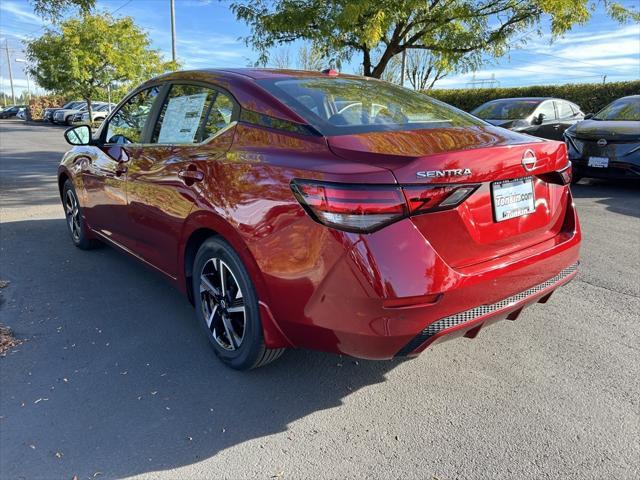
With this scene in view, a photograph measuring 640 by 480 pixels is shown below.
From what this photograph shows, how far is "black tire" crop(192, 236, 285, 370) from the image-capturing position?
261cm

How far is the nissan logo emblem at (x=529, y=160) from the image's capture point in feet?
8.05

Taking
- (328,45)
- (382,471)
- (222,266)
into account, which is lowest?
(382,471)

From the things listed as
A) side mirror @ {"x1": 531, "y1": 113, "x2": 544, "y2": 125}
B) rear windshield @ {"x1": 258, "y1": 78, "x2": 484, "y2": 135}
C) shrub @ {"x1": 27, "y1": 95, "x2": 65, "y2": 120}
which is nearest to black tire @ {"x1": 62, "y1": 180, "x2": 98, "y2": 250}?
rear windshield @ {"x1": 258, "y1": 78, "x2": 484, "y2": 135}

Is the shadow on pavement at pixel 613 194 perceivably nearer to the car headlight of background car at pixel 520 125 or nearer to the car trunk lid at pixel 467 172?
the car headlight of background car at pixel 520 125

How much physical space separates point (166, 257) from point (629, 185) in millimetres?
8507

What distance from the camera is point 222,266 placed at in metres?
2.79

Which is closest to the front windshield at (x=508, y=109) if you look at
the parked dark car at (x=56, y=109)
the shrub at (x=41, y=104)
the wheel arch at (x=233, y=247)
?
the wheel arch at (x=233, y=247)

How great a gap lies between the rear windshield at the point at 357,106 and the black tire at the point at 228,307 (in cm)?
84

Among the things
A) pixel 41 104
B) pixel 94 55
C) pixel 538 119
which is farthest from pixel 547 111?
pixel 41 104

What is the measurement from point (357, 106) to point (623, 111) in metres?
8.08

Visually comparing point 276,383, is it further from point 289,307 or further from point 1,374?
point 1,374

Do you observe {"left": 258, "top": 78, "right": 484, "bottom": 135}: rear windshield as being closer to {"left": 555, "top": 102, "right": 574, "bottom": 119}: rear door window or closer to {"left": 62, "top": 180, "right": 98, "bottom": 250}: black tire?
{"left": 62, "top": 180, "right": 98, "bottom": 250}: black tire

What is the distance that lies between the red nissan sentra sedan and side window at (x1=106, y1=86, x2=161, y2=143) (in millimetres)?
397

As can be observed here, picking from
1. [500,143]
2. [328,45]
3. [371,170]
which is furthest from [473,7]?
[371,170]
